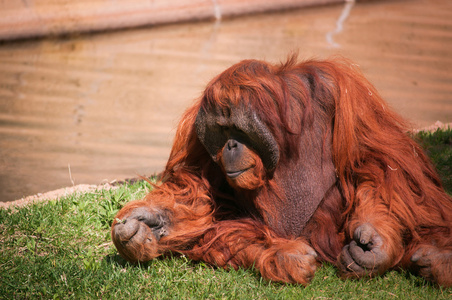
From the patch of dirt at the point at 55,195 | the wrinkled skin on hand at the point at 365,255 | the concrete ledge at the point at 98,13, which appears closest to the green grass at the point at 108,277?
the wrinkled skin on hand at the point at 365,255

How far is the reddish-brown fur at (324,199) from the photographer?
2799 millimetres

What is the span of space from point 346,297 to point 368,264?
0.60 ft

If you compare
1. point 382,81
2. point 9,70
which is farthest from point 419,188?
point 9,70

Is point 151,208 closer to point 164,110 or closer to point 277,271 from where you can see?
point 277,271

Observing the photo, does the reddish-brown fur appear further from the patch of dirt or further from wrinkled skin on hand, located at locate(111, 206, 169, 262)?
the patch of dirt

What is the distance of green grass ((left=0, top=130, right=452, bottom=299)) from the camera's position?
8.99 ft

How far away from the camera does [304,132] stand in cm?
296

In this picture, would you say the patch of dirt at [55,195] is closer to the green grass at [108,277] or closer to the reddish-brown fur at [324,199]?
the green grass at [108,277]

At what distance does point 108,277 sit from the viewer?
2879 millimetres

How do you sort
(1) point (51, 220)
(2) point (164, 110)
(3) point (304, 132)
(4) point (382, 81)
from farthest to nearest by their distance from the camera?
(4) point (382, 81) < (2) point (164, 110) < (1) point (51, 220) < (3) point (304, 132)

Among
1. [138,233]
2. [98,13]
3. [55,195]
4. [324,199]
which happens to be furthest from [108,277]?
[98,13]

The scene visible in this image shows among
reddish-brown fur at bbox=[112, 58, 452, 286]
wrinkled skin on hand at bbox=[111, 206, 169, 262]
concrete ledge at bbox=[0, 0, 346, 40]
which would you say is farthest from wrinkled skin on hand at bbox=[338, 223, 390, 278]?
concrete ledge at bbox=[0, 0, 346, 40]

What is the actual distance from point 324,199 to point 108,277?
1.16m

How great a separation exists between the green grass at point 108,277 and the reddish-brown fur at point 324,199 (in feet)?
0.22
